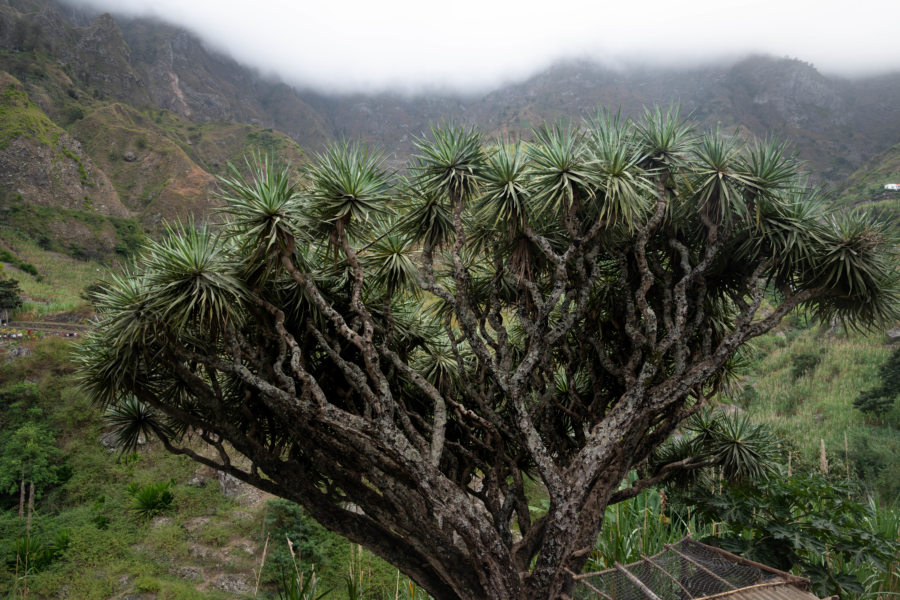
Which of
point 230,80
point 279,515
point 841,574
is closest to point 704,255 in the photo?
point 841,574

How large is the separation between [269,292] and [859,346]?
33869 mm

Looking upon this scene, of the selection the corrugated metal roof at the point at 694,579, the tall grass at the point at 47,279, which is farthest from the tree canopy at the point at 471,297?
the tall grass at the point at 47,279

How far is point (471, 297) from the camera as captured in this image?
20.8 ft

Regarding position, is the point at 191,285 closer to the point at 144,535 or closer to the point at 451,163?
the point at 451,163

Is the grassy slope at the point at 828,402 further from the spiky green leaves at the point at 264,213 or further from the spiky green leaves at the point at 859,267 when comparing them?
the spiky green leaves at the point at 264,213

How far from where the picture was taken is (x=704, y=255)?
18.4 ft

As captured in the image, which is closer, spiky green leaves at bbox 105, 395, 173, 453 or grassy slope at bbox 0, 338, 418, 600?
spiky green leaves at bbox 105, 395, 173, 453

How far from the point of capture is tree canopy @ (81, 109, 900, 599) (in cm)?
479

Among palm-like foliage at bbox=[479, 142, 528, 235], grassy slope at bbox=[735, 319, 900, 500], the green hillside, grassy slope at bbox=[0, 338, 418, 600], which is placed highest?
the green hillside

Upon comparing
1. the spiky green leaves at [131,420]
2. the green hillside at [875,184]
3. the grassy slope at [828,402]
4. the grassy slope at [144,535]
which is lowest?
the grassy slope at [144,535]

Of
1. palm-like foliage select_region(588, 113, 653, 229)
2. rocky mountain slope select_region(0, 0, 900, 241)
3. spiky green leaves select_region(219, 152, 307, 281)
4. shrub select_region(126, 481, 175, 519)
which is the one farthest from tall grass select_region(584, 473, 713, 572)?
shrub select_region(126, 481, 175, 519)

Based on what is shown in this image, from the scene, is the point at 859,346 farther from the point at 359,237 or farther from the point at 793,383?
the point at 359,237

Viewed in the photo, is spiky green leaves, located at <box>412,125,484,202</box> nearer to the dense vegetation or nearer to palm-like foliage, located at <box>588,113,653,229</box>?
palm-like foliage, located at <box>588,113,653,229</box>

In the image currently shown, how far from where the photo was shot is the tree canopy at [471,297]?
15.7 ft
